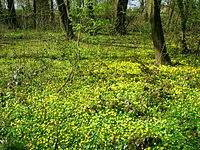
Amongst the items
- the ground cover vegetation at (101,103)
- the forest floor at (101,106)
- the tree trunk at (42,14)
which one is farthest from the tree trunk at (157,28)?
the tree trunk at (42,14)

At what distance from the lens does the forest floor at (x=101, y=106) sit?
436 cm

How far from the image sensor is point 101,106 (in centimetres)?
574

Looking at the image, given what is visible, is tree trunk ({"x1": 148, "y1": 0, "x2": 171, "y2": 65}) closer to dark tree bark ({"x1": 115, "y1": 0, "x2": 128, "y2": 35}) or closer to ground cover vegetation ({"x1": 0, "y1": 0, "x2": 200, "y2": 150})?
ground cover vegetation ({"x1": 0, "y1": 0, "x2": 200, "y2": 150})

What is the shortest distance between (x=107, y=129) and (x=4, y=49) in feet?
38.5

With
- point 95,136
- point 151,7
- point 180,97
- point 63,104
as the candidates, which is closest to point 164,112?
point 180,97

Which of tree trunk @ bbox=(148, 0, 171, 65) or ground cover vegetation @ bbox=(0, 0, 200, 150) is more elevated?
tree trunk @ bbox=(148, 0, 171, 65)

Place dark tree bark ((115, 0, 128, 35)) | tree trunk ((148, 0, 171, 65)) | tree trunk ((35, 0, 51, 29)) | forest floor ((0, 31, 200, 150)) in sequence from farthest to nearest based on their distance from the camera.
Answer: dark tree bark ((115, 0, 128, 35)), tree trunk ((148, 0, 171, 65)), tree trunk ((35, 0, 51, 29)), forest floor ((0, 31, 200, 150))

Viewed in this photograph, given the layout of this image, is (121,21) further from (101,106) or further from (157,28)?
(101,106)

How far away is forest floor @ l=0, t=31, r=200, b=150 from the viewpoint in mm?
4359

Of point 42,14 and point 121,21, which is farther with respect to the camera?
point 121,21

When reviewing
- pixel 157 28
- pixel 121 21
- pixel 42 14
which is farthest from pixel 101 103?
pixel 121 21

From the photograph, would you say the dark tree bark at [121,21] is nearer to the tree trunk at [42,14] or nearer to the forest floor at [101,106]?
the forest floor at [101,106]

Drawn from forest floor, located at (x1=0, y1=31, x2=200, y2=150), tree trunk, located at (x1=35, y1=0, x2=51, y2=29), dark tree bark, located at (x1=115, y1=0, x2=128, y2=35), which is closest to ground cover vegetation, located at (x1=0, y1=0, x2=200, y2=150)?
forest floor, located at (x1=0, y1=31, x2=200, y2=150)

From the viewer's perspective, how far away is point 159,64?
8.85m
